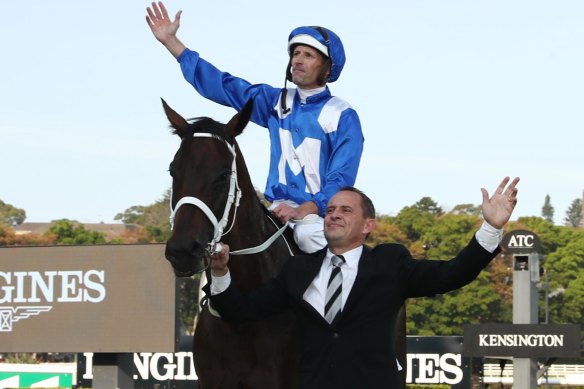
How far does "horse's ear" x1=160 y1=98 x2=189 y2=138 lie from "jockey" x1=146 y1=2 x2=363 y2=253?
0.66 metres

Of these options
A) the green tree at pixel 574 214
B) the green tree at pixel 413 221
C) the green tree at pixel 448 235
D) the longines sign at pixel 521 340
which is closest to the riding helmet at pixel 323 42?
the longines sign at pixel 521 340

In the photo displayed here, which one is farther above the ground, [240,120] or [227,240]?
[240,120]

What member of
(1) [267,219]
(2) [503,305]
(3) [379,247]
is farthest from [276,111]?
(2) [503,305]

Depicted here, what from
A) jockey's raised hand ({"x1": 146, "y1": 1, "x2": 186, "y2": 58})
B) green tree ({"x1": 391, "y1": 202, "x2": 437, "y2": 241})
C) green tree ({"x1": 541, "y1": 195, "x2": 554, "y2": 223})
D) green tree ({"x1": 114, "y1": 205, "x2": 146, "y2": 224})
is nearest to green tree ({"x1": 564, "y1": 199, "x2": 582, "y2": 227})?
green tree ({"x1": 541, "y1": 195, "x2": 554, "y2": 223})

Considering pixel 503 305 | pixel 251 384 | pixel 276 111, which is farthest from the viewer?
pixel 503 305

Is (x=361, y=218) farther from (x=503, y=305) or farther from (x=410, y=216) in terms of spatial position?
(x=410, y=216)

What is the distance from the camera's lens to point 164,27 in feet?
17.9

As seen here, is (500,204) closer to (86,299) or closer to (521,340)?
(86,299)

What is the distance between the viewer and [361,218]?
3.96 metres

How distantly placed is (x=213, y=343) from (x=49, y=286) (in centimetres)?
910

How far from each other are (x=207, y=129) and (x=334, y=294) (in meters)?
0.82

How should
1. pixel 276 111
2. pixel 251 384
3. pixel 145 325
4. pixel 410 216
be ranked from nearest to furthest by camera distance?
pixel 251 384, pixel 276 111, pixel 145 325, pixel 410 216

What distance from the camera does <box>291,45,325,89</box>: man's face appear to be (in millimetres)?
4895

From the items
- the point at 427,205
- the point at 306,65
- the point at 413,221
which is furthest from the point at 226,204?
the point at 427,205
